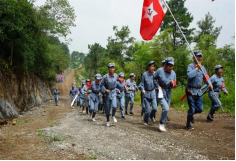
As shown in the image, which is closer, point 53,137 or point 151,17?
point 53,137

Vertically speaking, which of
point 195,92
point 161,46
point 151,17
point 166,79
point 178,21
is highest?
point 178,21

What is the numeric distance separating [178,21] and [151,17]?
2787 cm

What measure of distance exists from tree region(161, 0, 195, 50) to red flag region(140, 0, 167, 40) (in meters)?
26.9

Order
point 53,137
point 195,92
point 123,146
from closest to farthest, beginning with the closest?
point 123,146, point 53,137, point 195,92

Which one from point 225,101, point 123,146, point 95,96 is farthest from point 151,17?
point 225,101

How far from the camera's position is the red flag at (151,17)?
6262 millimetres

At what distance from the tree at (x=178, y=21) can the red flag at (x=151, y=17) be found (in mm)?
26900

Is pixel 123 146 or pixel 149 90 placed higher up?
pixel 149 90

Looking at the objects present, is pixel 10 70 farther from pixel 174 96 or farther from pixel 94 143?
pixel 174 96

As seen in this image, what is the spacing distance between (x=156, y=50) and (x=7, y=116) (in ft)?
71.8

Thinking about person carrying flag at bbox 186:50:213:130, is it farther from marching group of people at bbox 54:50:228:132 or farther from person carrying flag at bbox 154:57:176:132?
person carrying flag at bbox 154:57:176:132

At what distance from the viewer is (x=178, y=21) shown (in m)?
31.9

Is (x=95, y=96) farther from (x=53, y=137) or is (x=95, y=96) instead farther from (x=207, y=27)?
(x=207, y=27)

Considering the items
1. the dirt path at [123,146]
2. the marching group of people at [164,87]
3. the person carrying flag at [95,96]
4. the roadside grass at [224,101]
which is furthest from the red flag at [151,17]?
the roadside grass at [224,101]
